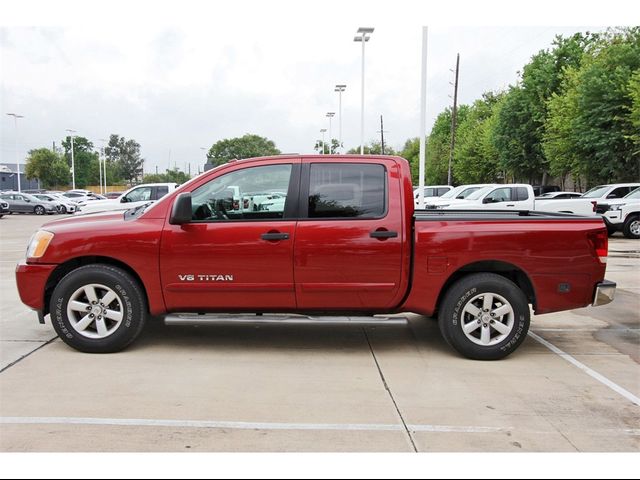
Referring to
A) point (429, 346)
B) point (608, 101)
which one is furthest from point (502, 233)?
point (608, 101)

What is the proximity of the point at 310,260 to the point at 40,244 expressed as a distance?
2.58 meters

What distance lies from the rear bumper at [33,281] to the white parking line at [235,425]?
162 cm

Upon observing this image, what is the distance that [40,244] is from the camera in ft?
17.1

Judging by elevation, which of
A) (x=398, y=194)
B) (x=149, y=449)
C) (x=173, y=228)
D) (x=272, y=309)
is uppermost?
(x=398, y=194)

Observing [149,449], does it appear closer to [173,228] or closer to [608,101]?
[173,228]

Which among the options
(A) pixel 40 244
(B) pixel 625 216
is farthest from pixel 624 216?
(A) pixel 40 244

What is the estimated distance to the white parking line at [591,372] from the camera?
173 inches

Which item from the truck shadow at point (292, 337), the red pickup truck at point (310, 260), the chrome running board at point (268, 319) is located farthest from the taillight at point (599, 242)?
the chrome running board at point (268, 319)

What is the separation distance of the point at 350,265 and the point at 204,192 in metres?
1.56

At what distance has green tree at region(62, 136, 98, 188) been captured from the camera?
91688 mm

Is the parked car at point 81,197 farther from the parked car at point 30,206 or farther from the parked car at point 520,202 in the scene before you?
the parked car at point 520,202

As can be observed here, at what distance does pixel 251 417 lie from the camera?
3906 mm

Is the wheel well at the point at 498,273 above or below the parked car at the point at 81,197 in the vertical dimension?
below

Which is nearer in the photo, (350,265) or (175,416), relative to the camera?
(175,416)
